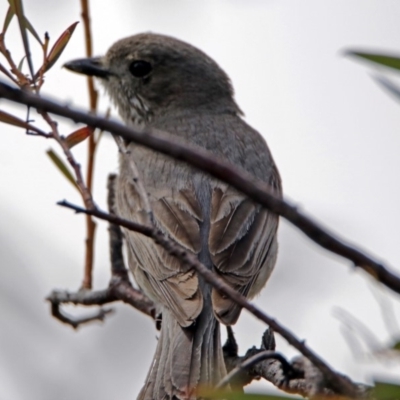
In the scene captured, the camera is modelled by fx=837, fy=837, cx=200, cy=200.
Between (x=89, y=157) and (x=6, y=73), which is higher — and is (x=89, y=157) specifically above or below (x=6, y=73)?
above

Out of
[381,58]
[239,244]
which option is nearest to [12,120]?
[381,58]

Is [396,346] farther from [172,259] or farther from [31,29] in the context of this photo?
[172,259]

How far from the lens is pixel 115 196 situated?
6758 millimetres

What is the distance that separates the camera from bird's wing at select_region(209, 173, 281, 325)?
5.00 meters

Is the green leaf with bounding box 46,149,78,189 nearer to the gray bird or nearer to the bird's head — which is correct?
the gray bird

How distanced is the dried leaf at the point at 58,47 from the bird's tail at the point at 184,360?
1664mm

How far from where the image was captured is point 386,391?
6.13ft

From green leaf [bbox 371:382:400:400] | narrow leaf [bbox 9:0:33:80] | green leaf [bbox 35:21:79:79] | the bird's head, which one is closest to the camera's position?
green leaf [bbox 371:382:400:400]

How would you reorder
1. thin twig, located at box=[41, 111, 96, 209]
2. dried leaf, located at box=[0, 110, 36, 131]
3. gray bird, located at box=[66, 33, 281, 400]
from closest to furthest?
thin twig, located at box=[41, 111, 96, 209], dried leaf, located at box=[0, 110, 36, 131], gray bird, located at box=[66, 33, 281, 400]

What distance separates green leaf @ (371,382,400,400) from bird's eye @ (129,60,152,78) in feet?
19.3

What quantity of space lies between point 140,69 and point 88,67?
1.65 ft

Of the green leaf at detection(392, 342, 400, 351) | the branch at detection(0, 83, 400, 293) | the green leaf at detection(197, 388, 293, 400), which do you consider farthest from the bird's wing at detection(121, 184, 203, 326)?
the branch at detection(0, 83, 400, 293)

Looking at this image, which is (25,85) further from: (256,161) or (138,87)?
(138,87)

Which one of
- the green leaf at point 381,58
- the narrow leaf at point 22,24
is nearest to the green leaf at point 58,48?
the narrow leaf at point 22,24
